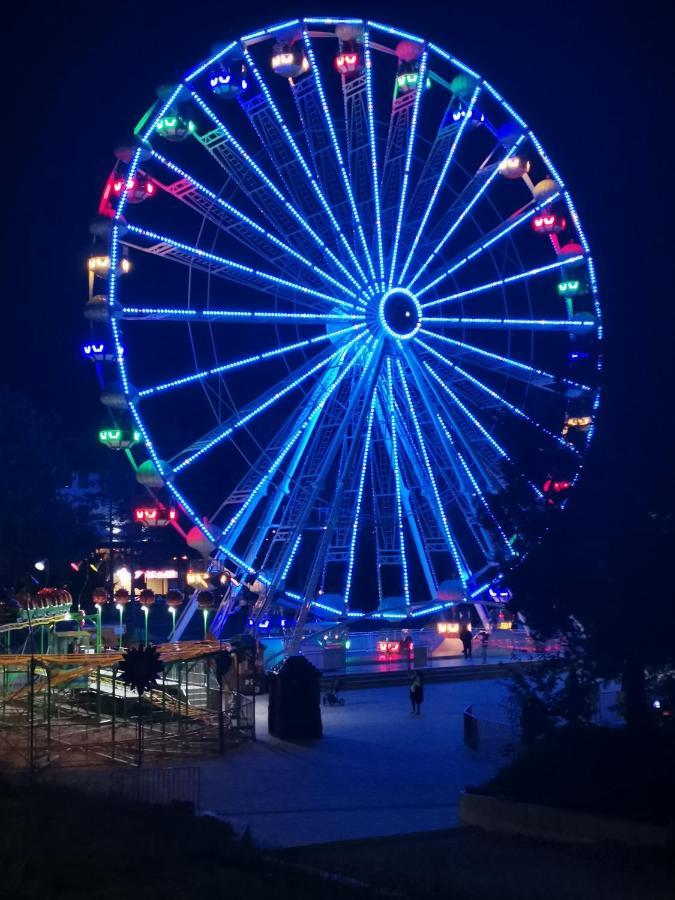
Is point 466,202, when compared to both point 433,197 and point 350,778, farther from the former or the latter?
point 350,778

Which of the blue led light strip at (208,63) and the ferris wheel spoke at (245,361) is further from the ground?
the blue led light strip at (208,63)

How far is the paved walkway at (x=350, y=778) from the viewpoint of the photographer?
13.4m

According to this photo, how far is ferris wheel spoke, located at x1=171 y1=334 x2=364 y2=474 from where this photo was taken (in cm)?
2592

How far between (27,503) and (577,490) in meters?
31.5

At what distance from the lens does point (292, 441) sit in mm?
27141

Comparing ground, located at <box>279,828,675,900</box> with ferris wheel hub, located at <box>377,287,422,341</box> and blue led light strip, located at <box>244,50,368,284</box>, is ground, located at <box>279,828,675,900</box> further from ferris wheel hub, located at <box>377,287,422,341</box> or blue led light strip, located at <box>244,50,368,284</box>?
blue led light strip, located at <box>244,50,368,284</box>

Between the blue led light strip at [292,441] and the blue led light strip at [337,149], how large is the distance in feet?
7.69

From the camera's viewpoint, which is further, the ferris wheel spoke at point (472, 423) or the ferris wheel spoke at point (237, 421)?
the ferris wheel spoke at point (472, 423)

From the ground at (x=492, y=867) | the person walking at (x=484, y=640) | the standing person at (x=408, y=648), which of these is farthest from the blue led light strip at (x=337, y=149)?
the ground at (x=492, y=867)

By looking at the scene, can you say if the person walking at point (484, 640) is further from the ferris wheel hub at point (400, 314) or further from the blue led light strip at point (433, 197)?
the blue led light strip at point (433, 197)

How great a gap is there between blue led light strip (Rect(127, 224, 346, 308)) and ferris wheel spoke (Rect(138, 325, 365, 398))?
32.8 inches

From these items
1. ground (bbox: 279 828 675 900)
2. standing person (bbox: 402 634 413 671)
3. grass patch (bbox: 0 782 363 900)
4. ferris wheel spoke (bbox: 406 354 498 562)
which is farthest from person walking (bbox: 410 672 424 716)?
grass patch (bbox: 0 782 363 900)

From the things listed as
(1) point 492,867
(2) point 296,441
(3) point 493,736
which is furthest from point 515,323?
(1) point 492,867

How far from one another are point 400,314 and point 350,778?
13925 millimetres
